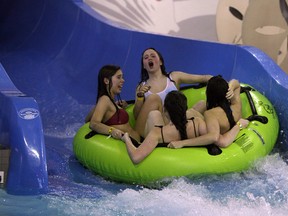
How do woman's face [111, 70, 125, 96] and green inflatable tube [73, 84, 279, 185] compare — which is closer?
green inflatable tube [73, 84, 279, 185]

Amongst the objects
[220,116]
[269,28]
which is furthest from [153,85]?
[269,28]

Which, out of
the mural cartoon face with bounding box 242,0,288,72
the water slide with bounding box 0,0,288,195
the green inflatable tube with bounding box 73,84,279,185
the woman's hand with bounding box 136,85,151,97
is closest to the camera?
the water slide with bounding box 0,0,288,195

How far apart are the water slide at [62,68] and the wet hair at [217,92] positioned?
1.98ft

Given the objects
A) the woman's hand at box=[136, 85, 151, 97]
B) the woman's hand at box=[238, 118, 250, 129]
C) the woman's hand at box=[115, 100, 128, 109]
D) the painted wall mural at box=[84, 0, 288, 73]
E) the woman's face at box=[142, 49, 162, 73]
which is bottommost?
the woman's hand at box=[115, 100, 128, 109]

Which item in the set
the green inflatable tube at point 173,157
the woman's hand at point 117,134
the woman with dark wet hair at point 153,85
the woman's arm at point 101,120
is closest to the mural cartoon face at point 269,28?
the woman with dark wet hair at point 153,85

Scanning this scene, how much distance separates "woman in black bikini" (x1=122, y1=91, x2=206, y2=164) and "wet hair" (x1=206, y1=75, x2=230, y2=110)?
21cm

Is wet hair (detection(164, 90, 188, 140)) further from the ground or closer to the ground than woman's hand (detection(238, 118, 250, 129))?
further from the ground

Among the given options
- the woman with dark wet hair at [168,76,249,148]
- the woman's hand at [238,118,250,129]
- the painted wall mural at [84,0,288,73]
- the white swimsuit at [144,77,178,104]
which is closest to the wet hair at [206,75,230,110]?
the woman with dark wet hair at [168,76,249,148]

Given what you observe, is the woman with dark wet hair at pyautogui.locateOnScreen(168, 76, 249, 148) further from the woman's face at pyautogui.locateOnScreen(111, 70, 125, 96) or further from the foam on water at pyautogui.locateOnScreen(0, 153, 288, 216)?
the woman's face at pyautogui.locateOnScreen(111, 70, 125, 96)

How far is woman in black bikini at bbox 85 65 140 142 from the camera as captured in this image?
11.6 ft

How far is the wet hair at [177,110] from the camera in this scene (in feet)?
10.7

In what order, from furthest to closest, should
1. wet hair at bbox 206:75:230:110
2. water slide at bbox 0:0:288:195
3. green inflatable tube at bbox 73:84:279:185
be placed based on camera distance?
wet hair at bbox 206:75:230:110, green inflatable tube at bbox 73:84:279:185, water slide at bbox 0:0:288:195

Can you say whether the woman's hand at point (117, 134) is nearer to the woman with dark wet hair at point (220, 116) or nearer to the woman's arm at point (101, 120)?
the woman's arm at point (101, 120)

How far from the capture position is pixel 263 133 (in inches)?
140
